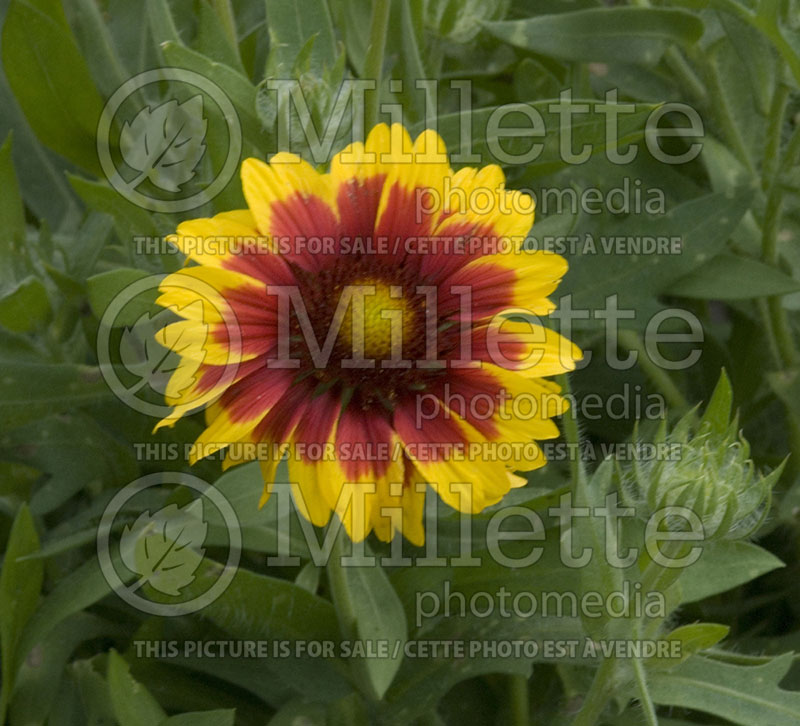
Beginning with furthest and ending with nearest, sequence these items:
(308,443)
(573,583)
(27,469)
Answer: (27,469) → (573,583) → (308,443)

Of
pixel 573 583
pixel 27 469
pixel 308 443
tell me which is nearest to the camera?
pixel 308 443

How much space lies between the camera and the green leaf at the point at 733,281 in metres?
0.69

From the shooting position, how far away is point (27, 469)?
2.36 feet

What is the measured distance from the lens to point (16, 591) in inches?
24.2

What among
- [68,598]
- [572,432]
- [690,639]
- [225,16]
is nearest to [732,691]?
[690,639]

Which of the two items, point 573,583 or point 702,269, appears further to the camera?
point 702,269

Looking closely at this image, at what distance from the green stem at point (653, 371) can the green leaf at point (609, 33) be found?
0.63ft

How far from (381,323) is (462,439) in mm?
89

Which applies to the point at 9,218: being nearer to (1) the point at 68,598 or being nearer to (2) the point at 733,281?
(1) the point at 68,598

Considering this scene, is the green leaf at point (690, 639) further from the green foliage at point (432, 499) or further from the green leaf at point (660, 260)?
the green leaf at point (660, 260)

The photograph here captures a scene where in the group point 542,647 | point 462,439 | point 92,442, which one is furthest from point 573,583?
point 92,442

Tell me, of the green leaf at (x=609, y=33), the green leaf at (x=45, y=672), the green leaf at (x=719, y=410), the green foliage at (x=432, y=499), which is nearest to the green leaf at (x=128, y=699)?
the green foliage at (x=432, y=499)

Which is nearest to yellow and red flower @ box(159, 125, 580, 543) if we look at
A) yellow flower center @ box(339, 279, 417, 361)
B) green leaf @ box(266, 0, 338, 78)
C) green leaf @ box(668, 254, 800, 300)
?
yellow flower center @ box(339, 279, 417, 361)

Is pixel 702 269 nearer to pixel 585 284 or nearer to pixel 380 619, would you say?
pixel 585 284
